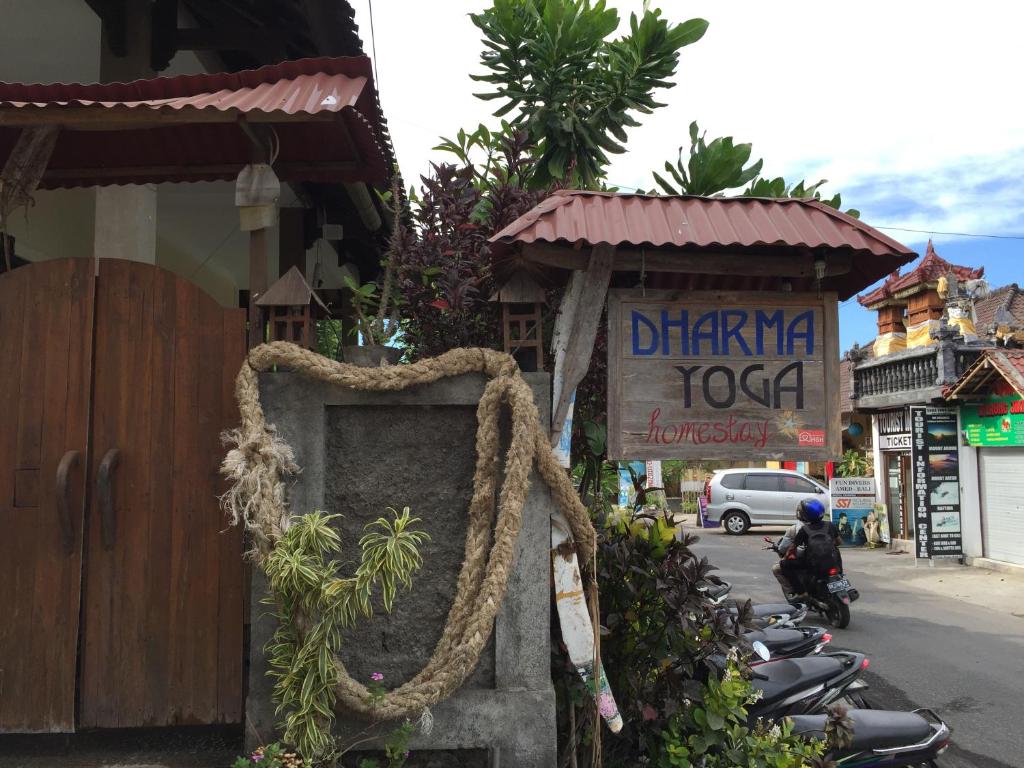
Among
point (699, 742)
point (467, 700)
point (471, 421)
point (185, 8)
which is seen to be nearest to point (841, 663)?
point (699, 742)

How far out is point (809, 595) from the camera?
8766 mm

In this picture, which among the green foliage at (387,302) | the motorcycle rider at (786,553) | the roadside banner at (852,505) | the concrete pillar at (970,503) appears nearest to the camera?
the green foliage at (387,302)

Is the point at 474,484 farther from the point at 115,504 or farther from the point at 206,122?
the point at 206,122

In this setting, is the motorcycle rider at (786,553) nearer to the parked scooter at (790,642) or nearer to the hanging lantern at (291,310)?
the parked scooter at (790,642)

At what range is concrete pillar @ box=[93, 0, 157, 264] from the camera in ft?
16.7

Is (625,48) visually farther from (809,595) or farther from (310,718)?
(809,595)

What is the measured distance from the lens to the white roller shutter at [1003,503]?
41.6 feet

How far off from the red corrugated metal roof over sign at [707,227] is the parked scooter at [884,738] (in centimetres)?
221

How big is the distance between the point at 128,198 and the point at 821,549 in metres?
7.32

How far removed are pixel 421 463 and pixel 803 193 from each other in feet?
10.6

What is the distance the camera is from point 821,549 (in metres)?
8.41

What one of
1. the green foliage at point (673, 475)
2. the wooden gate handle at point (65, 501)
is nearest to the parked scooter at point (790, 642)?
the wooden gate handle at point (65, 501)

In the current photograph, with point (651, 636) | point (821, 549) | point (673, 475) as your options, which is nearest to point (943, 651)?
point (821, 549)

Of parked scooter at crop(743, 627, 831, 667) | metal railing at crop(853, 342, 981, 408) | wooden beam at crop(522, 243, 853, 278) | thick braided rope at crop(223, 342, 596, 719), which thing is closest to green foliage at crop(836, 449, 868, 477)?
metal railing at crop(853, 342, 981, 408)
